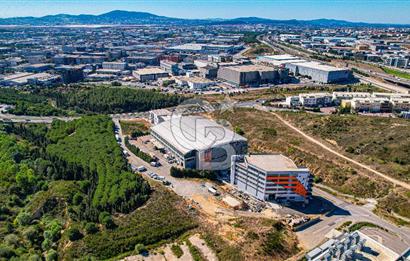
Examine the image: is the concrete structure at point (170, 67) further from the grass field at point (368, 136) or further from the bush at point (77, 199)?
the bush at point (77, 199)

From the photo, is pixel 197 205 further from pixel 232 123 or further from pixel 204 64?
pixel 204 64

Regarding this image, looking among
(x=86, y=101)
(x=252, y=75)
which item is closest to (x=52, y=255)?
(x=86, y=101)

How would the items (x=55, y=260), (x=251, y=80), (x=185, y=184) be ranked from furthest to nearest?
(x=251, y=80)
(x=185, y=184)
(x=55, y=260)

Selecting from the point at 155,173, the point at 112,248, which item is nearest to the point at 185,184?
the point at 155,173

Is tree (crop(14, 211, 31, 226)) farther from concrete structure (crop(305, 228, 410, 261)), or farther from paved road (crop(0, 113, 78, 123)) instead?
paved road (crop(0, 113, 78, 123))

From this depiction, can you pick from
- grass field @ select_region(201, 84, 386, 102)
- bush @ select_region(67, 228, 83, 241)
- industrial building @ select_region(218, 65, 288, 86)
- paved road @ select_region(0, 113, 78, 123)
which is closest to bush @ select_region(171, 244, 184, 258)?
bush @ select_region(67, 228, 83, 241)

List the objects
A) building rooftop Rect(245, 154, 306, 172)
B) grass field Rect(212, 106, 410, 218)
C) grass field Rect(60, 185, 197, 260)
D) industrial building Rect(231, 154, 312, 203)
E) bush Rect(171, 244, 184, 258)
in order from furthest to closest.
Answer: grass field Rect(212, 106, 410, 218) → building rooftop Rect(245, 154, 306, 172) → industrial building Rect(231, 154, 312, 203) → grass field Rect(60, 185, 197, 260) → bush Rect(171, 244, 184, 258)

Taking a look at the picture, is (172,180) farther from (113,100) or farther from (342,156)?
(113,100)
